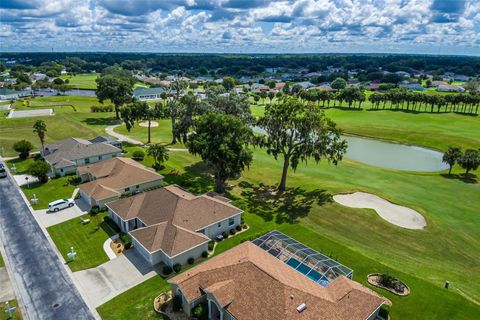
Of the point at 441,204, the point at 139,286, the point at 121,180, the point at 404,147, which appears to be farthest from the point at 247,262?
the point at 404,147

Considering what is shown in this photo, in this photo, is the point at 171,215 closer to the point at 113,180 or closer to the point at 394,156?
the point at 113,180

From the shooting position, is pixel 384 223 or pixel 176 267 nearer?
pixel 176 267

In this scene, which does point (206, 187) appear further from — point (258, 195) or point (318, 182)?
point (318, 182)

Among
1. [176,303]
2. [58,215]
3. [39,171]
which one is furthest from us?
[39,171]

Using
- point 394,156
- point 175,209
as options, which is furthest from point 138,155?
point 394,156

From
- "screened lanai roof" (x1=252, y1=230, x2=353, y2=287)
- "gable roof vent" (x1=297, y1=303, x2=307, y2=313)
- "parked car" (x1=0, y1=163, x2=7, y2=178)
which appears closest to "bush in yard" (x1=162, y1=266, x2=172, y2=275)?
"screened lanai roof" (x1=252, y1=230, x2=353, y2=287)

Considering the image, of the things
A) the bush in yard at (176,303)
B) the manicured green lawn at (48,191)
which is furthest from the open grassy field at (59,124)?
the bush in yard at (176,303)
